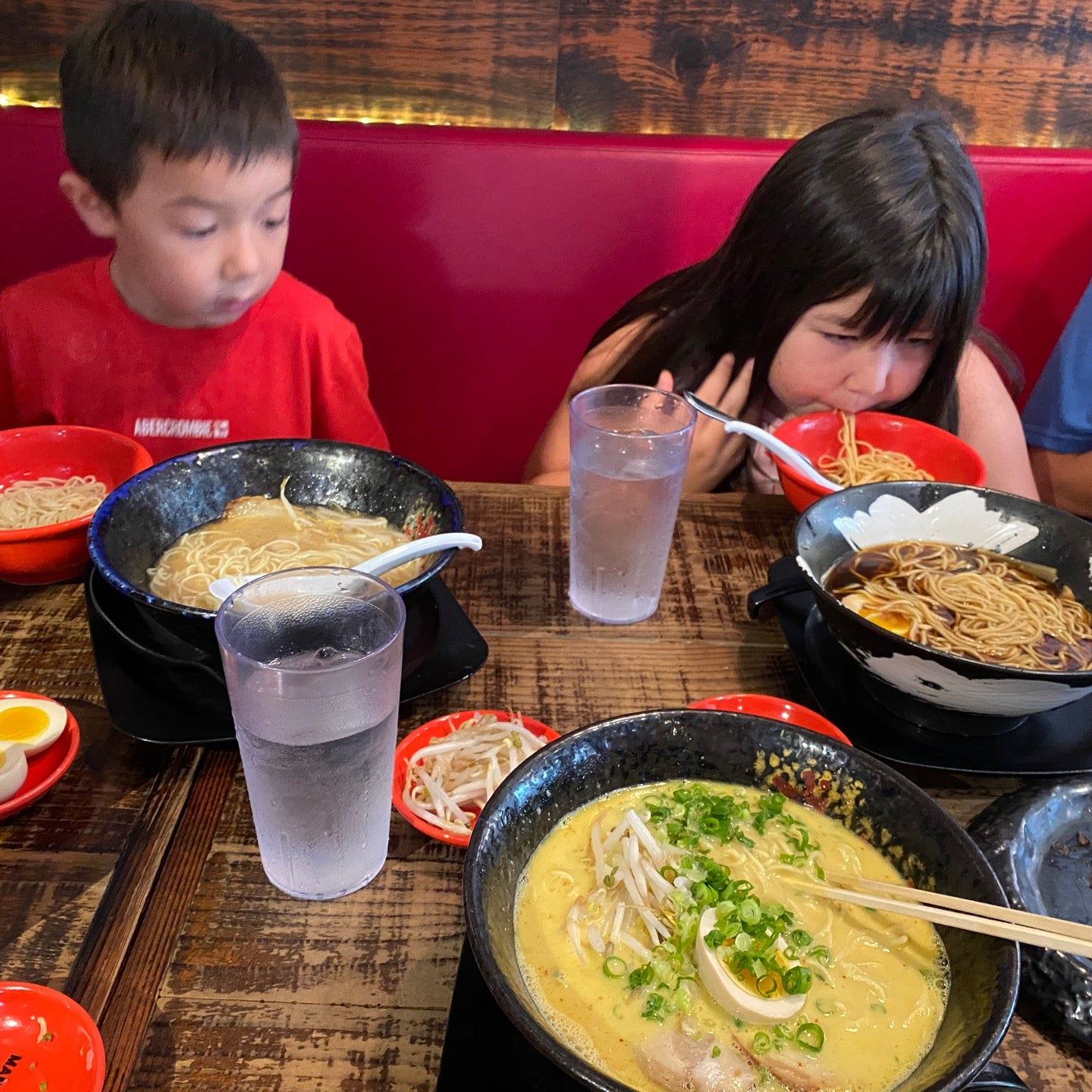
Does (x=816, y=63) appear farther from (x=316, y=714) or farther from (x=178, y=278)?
(x=316, y=714)

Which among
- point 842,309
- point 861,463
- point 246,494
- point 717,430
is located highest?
point 842,309

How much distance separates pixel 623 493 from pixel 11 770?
34.0 inches

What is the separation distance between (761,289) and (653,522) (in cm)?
96

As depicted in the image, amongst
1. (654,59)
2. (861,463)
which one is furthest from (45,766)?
(654,59)

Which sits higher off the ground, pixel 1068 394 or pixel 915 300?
pixel 915 300

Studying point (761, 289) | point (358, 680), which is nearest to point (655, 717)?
point (358, 680)

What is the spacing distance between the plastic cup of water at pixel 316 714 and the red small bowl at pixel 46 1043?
0.22 metres

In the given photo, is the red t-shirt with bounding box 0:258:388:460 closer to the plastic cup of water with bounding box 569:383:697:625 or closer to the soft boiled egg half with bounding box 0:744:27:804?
the plastic cup of water with bounding box 569:383:697:625

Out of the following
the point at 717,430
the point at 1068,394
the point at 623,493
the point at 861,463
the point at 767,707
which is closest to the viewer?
the point at 767,707

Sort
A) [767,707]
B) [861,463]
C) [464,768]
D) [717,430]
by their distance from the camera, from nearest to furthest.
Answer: [464,768] → [767,707] → [861,463] → [717,430]

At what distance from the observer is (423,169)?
2.44 m

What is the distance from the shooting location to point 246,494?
1467mm

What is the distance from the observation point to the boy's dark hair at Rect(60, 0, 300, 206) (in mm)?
1757

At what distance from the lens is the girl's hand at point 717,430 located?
222cm
